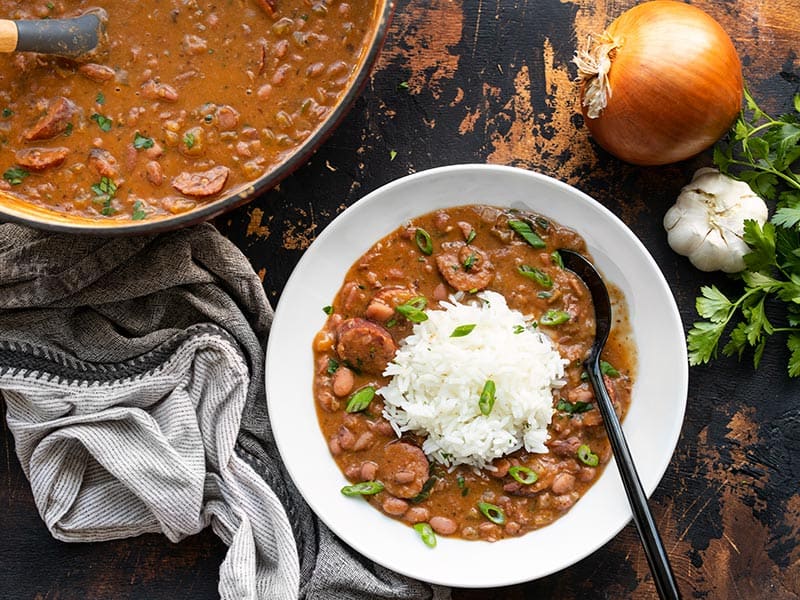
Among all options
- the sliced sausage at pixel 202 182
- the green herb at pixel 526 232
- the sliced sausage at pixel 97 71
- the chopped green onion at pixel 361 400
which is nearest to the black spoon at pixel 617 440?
the green herb at pixel 526 232

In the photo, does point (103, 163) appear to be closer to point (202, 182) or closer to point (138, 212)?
point (138, 212)

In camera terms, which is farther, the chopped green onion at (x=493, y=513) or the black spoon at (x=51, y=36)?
the chopped green onion at (x=493, y=513)

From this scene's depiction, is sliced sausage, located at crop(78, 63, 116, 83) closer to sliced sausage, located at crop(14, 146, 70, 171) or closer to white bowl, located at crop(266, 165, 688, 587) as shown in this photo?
sliced sausage, located at crop(14, 146, 70, 171)

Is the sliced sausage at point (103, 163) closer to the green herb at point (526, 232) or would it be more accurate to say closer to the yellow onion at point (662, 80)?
the green herb at point (526, 232)

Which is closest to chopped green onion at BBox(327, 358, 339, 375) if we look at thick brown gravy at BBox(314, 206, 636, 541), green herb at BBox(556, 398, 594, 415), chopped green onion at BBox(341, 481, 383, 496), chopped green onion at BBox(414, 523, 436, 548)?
thick brown gravy at BBox(314, 206, 636, 541)

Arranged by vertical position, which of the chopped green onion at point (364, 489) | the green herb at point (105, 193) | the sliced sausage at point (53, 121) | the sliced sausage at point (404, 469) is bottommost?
the chopped green onion at point (364, 489)

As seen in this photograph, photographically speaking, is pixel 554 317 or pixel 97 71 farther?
pixel 554 317

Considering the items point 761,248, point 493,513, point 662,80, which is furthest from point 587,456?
point 662,80
